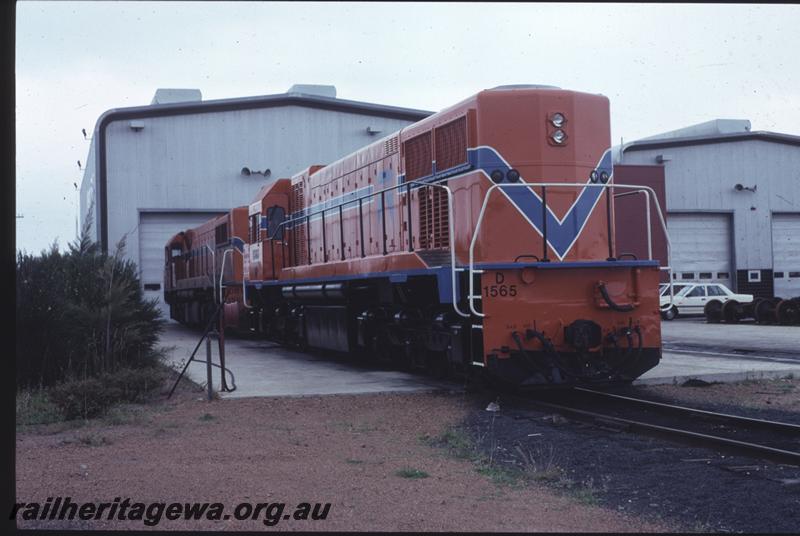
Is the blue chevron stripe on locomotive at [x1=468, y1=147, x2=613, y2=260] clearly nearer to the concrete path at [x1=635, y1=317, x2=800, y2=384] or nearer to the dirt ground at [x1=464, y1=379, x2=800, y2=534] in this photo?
the dirt ground at [x1=464, y1=379, x2=800, y2=534]

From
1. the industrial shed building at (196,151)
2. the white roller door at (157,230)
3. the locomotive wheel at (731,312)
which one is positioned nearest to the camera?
the locomotive wheel at (731,312)

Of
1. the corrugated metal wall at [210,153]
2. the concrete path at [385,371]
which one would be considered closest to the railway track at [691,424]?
the concrete path at [385,371]

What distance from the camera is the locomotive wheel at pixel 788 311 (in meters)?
26.9

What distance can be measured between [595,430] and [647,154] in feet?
91.2

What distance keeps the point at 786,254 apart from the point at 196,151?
23320 millimetres

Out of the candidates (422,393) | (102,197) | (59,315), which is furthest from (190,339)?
(422,393)

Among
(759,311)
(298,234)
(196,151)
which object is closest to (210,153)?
(196,151)

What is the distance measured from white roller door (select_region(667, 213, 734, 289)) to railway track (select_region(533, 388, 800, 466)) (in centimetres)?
2416

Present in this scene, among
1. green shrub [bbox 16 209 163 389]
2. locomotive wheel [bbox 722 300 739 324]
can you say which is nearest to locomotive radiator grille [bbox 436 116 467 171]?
green shrub [bbox 16 209 163 389]

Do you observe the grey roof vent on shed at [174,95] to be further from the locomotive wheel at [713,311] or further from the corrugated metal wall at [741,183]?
the locomotive wheel at [713,311]

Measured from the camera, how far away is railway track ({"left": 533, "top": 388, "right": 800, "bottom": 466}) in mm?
7363

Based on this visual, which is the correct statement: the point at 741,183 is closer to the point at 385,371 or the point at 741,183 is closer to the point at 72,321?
the point at 385,371

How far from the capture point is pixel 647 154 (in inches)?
1361

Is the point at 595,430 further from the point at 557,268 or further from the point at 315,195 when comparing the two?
the point at 315,195
